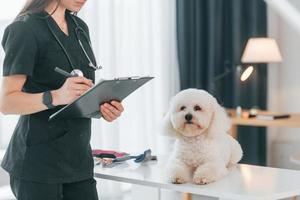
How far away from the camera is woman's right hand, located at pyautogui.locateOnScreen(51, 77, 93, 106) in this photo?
1530 millimetres

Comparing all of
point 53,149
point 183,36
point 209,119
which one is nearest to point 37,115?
point 53,149

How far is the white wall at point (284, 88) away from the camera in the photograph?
14.3 ft

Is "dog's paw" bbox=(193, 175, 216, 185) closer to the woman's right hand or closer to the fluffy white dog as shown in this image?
the fluffy white dog

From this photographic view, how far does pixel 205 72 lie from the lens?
4156mm

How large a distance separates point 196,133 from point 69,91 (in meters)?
0.59

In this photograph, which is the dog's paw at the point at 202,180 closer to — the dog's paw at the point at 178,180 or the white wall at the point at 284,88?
the dog's paw at the point at 178,180

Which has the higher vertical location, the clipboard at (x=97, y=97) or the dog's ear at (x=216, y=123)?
the clipboard at (x=97, y=97)

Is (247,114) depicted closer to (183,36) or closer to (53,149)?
(183,36)

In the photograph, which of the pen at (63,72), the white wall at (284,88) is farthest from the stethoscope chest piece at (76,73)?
the white wall at (284,88)

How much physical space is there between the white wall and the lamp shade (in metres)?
0.39

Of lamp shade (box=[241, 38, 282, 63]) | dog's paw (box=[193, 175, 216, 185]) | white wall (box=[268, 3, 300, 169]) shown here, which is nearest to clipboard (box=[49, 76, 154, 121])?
dog's paw (box=[193, 175, 216, 185])

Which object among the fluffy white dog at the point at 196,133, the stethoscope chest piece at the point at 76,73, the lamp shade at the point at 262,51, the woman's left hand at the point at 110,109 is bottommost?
the fluffy white dog at the point at 196,133

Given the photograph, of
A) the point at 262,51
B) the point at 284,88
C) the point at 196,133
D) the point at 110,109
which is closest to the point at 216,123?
the point at 196,133

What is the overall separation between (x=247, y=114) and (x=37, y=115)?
2518 millimetres
